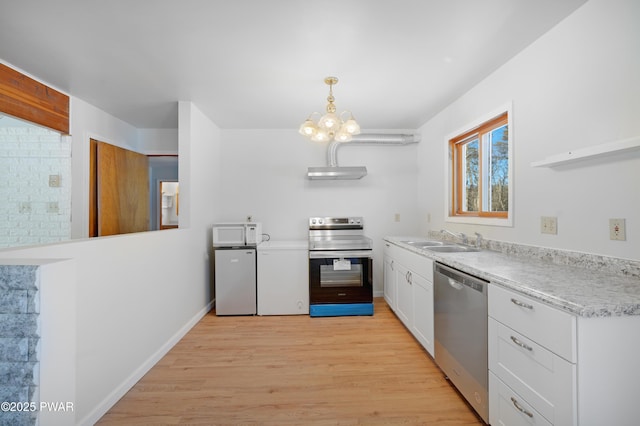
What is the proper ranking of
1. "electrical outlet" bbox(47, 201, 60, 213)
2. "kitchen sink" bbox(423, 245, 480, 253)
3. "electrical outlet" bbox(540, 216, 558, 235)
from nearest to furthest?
1. "electrical outlet" bbox(540, 216, 558, 235)
2. "kitchen sink" bbox(423, 245, 480, 253)
3. "electrical outlet" bbox(47, 201, 60, 213)

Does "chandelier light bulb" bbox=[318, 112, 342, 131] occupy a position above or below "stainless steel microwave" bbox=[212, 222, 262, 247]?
above

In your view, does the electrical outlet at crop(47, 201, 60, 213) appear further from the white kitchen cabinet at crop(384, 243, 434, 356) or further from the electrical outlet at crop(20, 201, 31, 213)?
the white kitchen cabinet at crop(384, 243, 434, 356)

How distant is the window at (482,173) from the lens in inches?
93.9

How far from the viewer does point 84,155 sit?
299 centimetres

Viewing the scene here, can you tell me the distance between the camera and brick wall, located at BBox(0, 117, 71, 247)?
2.67 m

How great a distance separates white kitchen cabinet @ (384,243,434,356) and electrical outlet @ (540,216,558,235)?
2.44 feet

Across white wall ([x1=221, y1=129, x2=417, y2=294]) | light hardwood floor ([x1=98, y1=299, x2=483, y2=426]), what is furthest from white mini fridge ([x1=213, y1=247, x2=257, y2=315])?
white wall ([x1=221, y1=129, x2=417, y2=294])

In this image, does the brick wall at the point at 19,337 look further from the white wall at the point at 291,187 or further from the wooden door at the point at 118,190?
the white wall at the point at 291,187

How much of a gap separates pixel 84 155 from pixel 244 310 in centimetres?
241

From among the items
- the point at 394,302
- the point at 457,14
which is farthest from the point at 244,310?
the point at 457,14

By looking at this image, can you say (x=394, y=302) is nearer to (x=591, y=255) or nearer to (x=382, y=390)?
(x=382, y=390)

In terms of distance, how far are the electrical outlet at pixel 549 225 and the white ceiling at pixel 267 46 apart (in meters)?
1.19

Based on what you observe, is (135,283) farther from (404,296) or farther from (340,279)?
(404,296)

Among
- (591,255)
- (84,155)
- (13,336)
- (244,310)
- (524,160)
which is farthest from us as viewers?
(244,310)
